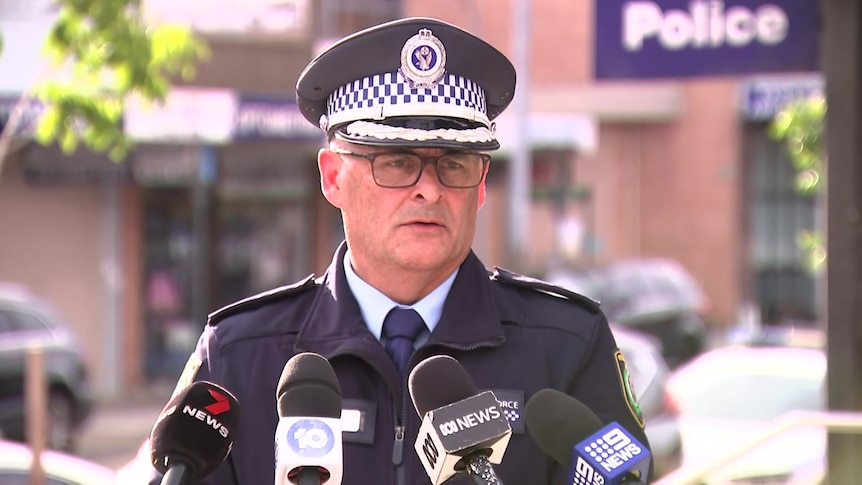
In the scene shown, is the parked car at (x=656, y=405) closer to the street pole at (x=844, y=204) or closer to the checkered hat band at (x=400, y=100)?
the street pole at (x=844, y=204)

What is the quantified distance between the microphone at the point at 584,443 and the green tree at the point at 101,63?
6.54 metres

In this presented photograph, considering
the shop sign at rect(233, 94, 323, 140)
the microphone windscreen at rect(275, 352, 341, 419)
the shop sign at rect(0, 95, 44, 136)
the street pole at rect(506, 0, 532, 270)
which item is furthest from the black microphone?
the street pole at rect(506, 0, 532, 270)

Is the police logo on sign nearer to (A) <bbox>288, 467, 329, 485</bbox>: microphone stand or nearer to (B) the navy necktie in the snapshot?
(A) <bbox>288, 467, 329, 485</bbox>: microphone stand

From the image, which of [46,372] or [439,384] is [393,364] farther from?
[46,372]

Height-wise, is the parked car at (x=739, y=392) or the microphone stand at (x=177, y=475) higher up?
the microphone stand at (x=177, y=475)

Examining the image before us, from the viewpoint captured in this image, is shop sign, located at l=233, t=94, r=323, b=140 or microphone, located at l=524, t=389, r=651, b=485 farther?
shop sign, located at l=233, t=94, r=323, b=140

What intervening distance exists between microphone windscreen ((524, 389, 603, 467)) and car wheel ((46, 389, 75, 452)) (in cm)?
1160

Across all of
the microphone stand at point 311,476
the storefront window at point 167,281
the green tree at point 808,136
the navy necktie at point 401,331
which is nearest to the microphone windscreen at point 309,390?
the microphone stand at point 311,476

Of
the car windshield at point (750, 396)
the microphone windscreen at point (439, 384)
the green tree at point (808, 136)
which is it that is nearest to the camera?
the microphone windscreen at point (439, 384)

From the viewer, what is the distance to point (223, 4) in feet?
62.5

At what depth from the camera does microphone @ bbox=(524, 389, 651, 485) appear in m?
1.92

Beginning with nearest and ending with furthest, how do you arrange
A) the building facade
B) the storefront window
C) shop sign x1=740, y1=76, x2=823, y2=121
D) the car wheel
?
the car wheel < the building facade < the storefront window < shop sign x1=740, y1=76, x2=823, y2=121

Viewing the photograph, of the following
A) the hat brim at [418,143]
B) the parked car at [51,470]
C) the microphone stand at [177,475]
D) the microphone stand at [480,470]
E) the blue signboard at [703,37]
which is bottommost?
the parked car at [51,470]

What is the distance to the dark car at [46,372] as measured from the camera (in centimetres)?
1250
